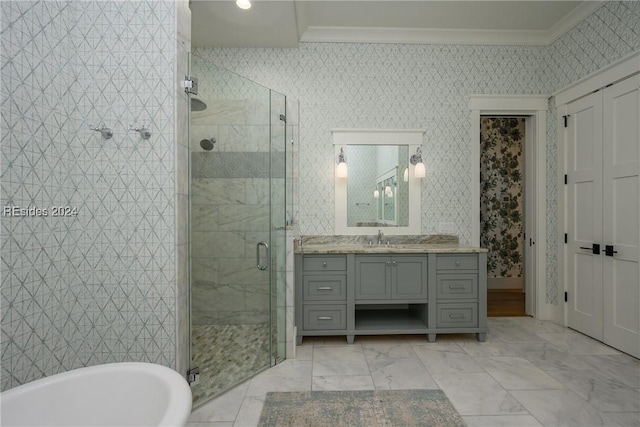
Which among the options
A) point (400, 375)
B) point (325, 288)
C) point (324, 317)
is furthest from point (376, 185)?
point (400, 375)

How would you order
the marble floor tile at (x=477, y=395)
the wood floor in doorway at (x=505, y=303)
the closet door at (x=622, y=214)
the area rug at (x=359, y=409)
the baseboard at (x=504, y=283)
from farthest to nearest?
the baseboard at (x=504, y=283) → the wood floor in doorway at (x=505, y=303) → the closet door at (x=622, y=214) → the marble floor tile at (x=477, y=395) → the area rug at (x=359, y=409)

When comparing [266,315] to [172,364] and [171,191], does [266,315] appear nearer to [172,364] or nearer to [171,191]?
[172,364]

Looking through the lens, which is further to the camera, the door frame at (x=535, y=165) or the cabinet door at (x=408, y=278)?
the door frame at (x=535, y=165)

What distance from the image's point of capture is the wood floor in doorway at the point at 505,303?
3879 millimetres

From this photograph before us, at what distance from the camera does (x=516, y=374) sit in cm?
236

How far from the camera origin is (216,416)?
1867 mm

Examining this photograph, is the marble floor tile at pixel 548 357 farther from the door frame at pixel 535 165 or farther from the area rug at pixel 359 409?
the area rug at pixel 359 409

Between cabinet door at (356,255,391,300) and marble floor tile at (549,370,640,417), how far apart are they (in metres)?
1.38

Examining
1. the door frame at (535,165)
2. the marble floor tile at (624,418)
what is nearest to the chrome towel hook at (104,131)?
the marble floor tile at (624,418)

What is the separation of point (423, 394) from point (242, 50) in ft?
11.8

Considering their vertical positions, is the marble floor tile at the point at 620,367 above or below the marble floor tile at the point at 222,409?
above

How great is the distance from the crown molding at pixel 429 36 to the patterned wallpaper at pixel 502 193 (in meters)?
1.67

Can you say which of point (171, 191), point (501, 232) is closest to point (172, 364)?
point (171, 191)

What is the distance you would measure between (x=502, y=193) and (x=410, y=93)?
2714 millimetres
